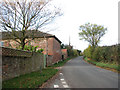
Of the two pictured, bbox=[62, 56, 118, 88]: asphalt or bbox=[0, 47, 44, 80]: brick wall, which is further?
bbox=[0, 47, 44, 80]: brick wall

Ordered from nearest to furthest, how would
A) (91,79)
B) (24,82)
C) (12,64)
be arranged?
(24,82) < (12,64) < (91,79)

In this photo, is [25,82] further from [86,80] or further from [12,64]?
[86,80]

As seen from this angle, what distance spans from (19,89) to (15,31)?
7913mm

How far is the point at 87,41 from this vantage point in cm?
5034

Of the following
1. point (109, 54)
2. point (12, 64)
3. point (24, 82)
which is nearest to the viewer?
point (24, 82)

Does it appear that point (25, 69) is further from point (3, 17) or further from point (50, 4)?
point (50, 4)

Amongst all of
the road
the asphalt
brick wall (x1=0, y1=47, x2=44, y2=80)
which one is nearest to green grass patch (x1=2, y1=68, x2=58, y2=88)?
brick wall (x1=0, y1=47, x2=44, y2=80)

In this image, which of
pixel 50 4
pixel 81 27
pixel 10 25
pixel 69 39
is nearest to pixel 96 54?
pixel 50 4

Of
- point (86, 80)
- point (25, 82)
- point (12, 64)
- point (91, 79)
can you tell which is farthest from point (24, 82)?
point (91, 79)

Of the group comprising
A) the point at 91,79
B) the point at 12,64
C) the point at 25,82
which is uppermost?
the point at 12,64

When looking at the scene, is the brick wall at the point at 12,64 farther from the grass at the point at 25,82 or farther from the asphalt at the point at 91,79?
the asphalt at the point at 91,79

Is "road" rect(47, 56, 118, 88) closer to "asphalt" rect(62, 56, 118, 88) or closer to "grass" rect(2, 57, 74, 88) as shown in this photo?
"asphalt" rect(62, 56, 118, 88)

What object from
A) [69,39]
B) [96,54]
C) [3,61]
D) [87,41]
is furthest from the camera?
[69,39]

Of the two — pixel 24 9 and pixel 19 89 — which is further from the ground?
pixel 24 9
